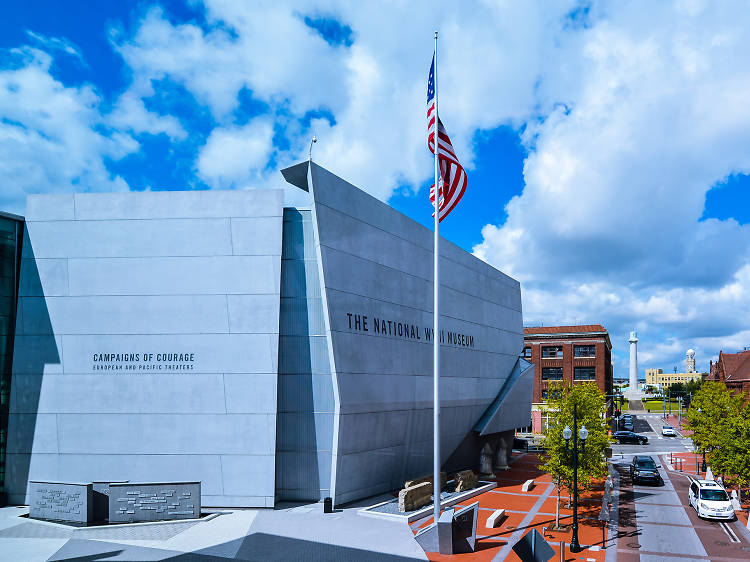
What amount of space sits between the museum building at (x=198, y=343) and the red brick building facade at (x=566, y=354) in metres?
61.3

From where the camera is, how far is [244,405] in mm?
23766

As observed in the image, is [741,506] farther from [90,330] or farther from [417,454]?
[90,330]

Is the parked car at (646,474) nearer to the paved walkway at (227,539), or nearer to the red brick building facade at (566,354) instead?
the paved walkway at (227,539)

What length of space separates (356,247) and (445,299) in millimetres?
8968

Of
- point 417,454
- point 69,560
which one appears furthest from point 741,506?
point 69,560

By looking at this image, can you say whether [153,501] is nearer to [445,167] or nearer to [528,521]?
[528,521]

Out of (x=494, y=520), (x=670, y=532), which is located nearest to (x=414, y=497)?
(x=494, y=520)

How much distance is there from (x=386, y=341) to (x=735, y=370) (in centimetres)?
7727

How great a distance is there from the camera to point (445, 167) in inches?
862

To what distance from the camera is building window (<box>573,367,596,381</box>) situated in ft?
262

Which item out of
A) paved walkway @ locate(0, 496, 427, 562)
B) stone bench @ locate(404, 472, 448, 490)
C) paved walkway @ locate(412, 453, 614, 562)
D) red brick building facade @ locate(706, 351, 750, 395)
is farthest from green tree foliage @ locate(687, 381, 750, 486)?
red brick building facade @ locate(706, 351, 750, 395)

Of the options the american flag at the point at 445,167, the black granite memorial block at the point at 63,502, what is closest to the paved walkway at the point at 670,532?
the american flag at the point at 445,167

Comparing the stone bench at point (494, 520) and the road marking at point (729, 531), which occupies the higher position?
the stone bench at point (494, 520)

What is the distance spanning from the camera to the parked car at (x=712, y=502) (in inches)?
982
